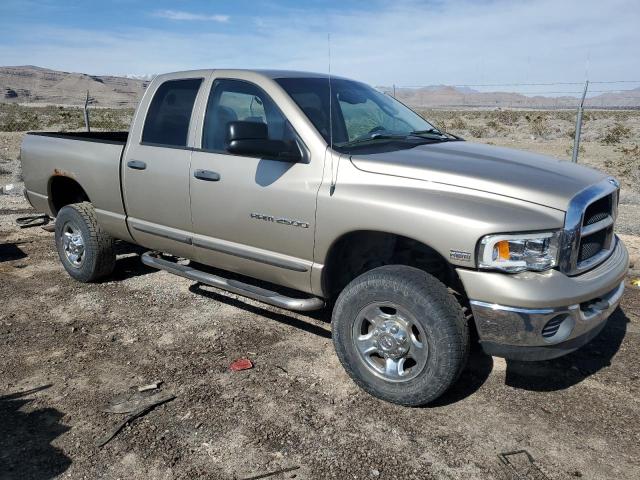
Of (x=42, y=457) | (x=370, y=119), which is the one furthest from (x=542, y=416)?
(x=42, y=457)

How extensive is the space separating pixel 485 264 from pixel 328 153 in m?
1.25

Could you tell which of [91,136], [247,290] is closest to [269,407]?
[247,290]

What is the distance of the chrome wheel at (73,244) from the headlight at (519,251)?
4.13 metres

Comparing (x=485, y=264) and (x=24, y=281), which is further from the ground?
(x=485, y=264)

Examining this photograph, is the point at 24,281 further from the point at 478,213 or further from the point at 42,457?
the point at 478,213

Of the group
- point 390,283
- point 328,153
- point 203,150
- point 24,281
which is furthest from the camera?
point 24,281

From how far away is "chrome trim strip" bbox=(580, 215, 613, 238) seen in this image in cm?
314

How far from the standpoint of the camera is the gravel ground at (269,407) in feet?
9.43

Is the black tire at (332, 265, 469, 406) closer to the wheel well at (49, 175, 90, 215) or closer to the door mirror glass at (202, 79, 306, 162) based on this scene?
the door mirror glass at (202, 79, 306, 162)

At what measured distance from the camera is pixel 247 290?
407 cm

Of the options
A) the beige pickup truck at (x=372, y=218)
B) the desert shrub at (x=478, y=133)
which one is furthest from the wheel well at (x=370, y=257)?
the desert shrub at (x=478, y=133)

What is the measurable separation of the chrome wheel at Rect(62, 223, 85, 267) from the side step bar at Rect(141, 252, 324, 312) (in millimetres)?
1004

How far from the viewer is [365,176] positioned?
3.41 metres

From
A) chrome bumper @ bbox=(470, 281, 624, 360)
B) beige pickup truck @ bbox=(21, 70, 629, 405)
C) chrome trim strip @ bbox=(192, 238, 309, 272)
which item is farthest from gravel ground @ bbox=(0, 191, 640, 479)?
chrome trim strip @ bbox=(192, 238, 309, 272)
